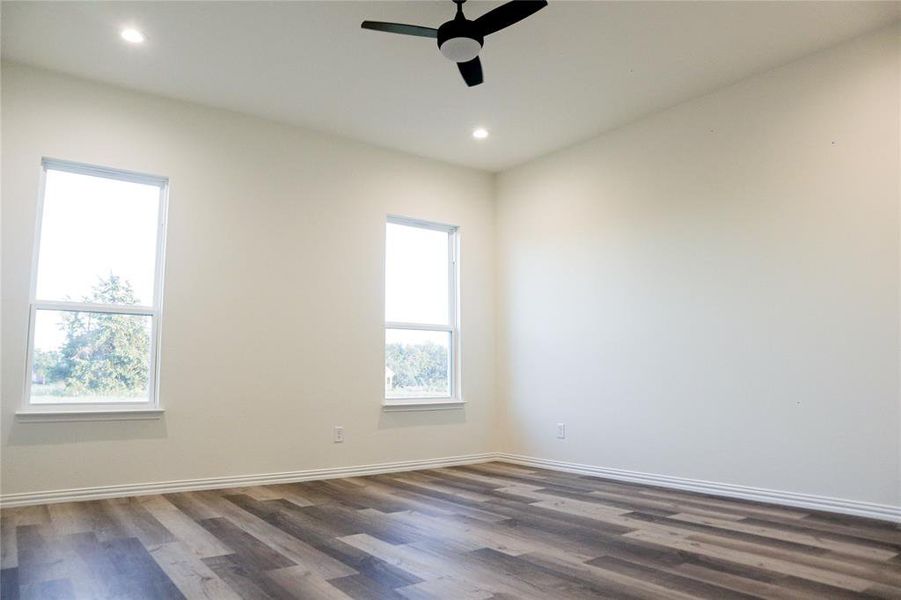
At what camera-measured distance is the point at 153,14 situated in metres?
3.28

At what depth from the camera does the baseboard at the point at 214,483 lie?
360 cm

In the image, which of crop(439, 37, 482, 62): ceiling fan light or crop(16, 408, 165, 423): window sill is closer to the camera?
crop(439, 37, 482, 62): ceiling fan light

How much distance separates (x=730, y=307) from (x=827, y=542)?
162 centimetres

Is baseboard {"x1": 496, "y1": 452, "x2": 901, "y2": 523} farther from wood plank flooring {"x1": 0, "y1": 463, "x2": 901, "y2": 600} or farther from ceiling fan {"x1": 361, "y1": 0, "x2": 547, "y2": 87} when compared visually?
ceiling fan {"x1": 361, "y1": 0, "x2": 547, "y2": 87}

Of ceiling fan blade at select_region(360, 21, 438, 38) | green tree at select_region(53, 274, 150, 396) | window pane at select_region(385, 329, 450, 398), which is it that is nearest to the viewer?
ceiling fan blade at select_region(360, 21, 438, 38)

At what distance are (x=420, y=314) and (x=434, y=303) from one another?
20 centimetres

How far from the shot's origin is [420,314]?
540 centimetres

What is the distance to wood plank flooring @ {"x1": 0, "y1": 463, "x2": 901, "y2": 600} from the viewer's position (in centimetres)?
214

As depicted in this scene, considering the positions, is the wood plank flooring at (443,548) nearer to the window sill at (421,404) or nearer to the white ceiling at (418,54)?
the window sill at (421,404)

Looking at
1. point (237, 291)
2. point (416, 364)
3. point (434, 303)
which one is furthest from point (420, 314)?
point (237, 291)

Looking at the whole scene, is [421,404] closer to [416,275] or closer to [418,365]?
[418,365]

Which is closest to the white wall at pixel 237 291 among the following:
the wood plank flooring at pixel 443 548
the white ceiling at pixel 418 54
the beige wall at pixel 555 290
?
the beige wall at pixel 555 290

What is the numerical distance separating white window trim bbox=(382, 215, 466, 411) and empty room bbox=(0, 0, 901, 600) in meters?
0.05

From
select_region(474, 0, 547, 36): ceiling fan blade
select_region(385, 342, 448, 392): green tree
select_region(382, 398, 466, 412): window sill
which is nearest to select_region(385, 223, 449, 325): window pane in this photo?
select_region(385, 342, 448, 392): green tree
